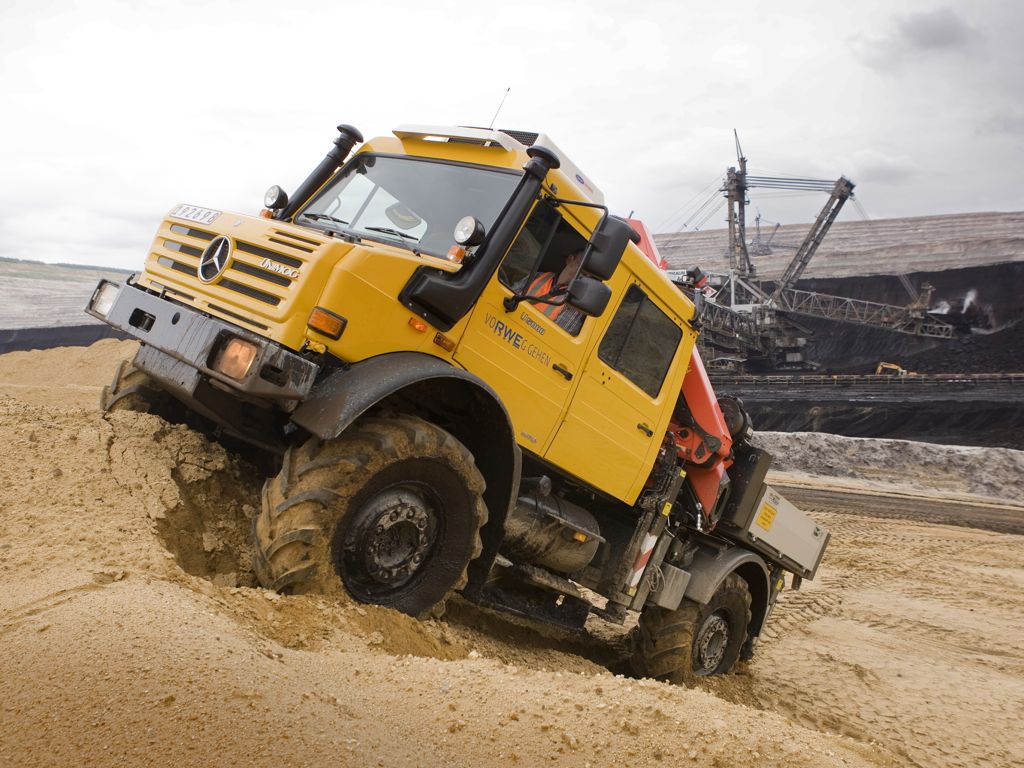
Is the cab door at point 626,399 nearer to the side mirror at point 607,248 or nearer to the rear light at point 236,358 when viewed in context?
the side mirror at point 607,248

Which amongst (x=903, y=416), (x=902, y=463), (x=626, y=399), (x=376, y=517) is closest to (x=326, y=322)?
(x=376, y=517)

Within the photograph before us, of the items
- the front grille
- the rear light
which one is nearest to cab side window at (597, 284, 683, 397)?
the front grille

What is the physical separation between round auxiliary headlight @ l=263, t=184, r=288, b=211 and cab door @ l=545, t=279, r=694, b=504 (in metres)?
2.17

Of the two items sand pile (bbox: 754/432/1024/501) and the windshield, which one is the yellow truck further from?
sand pile (bbox: 754/432/1024/501)

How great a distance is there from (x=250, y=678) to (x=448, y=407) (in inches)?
84.0

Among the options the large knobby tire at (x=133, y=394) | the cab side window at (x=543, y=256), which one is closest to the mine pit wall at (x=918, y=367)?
the cab side window at (x=543, y=256)

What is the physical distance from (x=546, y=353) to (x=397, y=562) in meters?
1.48

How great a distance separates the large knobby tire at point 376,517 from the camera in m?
3.73

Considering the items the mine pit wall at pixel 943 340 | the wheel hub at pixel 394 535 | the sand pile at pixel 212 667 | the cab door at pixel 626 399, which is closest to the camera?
the sand pile at pixel 212 667

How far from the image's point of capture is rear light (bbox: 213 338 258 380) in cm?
365

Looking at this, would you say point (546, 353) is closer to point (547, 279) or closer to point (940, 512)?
point (547, 279)

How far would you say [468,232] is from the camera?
4180 mm

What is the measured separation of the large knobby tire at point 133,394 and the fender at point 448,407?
1830 millimetres

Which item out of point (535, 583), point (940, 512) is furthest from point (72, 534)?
point (940, 512)
